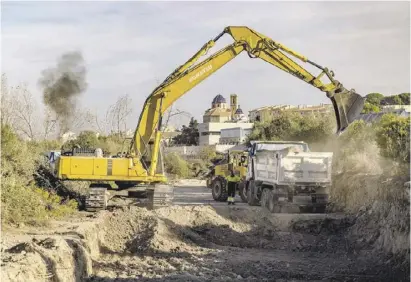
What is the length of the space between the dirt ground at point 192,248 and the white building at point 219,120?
49.1 meters

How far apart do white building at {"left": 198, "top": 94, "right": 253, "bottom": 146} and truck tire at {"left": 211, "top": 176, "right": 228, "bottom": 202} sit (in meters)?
41.7

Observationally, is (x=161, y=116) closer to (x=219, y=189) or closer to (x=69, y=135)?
(x=219, y=189)

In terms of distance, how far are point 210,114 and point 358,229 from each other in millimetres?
84773

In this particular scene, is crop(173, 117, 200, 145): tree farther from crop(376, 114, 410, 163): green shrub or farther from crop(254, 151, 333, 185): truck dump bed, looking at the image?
crop(254, 151, 333, 185): truck dump bed

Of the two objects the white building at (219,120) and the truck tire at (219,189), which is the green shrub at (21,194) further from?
the white building at (219,120)

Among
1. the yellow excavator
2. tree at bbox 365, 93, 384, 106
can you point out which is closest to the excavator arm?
the yellow excavator

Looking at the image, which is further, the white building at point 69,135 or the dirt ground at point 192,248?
the white building at point 69,135

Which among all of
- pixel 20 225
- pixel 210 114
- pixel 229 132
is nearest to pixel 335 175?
pixel 20 225

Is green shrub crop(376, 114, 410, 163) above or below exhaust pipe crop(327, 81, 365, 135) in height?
below

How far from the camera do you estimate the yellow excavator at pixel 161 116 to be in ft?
60.1

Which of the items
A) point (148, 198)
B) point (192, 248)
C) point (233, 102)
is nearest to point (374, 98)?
point (233, 102)

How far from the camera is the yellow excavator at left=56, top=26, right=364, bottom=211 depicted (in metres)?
18.3

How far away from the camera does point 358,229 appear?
16.5m

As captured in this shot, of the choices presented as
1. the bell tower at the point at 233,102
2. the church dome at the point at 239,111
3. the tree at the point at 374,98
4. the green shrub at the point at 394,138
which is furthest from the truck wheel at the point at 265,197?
the bell tower at the point at 233,102
